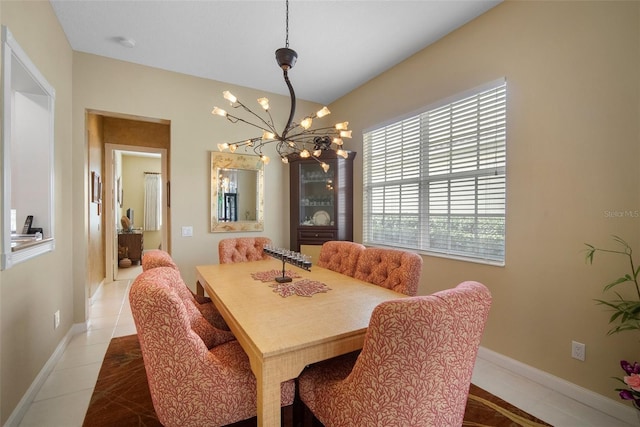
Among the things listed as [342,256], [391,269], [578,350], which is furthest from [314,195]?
[578,350]

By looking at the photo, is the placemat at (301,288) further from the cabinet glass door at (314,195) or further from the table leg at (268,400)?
the cabinet glass door at (314,195)

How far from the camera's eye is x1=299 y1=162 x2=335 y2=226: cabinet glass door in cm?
397

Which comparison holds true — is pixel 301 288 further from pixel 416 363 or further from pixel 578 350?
pixel 578 350

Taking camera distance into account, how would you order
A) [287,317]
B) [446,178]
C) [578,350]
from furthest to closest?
[446,178], [578,350], [287,317]

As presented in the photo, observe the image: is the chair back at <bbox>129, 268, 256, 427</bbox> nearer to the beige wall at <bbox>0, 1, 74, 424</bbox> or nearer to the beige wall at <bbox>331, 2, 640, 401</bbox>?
the beige wall at <bbox>0, 1, 74, 424</bbox>

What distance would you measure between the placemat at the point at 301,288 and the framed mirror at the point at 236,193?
2026 mm

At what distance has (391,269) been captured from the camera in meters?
2.05

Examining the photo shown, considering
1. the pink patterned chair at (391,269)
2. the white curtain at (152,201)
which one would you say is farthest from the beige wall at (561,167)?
the white curtain at (152,201)

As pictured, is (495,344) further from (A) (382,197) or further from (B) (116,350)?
(B) (116,350)

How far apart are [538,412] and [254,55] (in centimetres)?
378

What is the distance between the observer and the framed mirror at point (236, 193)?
3.67 meters

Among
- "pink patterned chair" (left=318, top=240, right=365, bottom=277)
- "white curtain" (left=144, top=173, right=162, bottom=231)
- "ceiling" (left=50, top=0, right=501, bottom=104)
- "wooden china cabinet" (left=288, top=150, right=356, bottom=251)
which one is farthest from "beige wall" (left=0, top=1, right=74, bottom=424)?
"white curtain" (left=144, top=173, right=162, bottom=231)

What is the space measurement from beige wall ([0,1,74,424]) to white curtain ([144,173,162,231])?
531 cm

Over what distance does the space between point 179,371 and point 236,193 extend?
2.90 metres
